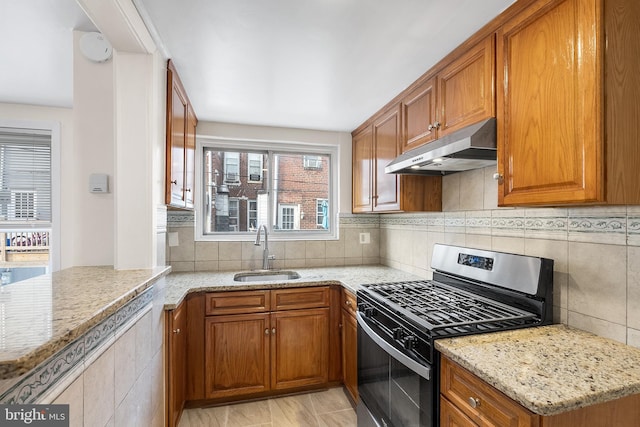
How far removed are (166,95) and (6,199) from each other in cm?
202

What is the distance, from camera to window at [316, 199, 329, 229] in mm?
3170

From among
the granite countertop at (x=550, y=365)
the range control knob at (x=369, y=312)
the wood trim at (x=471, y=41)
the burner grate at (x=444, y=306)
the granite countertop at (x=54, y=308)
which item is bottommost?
the range control knob at (x=369, y=312)

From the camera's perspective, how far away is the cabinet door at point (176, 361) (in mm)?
1751

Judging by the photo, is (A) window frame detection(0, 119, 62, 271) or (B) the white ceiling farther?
(A) window frame detection(0, 119, 62, 271)

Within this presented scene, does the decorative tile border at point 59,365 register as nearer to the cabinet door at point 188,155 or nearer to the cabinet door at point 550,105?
the cabinet door at point 188,155

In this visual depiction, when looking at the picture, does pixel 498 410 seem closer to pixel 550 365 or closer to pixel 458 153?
pixel 550 365

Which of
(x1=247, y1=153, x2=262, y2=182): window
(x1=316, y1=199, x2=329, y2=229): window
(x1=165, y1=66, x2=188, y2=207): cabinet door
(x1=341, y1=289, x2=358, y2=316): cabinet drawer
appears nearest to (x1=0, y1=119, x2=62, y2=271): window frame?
(x1=165, y1=66, x2=188, y2=207): cabinet door

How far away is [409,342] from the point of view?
4.23ft

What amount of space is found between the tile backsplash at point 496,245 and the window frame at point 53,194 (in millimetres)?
926

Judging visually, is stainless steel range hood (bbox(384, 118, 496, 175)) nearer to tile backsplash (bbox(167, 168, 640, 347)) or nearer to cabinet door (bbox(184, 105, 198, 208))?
tile backsplash (bbox(167, 168, 640, 347))

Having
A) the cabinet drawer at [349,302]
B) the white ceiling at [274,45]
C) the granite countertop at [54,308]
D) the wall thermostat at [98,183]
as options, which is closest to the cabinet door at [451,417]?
the cabinet drawer at [349,302]

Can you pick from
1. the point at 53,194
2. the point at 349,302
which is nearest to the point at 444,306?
the point at 349,302

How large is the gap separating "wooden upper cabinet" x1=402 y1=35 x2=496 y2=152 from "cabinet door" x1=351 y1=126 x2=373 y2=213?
1.94 ft

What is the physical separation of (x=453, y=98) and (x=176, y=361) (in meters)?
2.22
